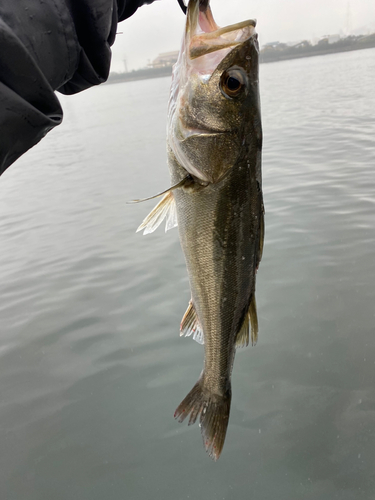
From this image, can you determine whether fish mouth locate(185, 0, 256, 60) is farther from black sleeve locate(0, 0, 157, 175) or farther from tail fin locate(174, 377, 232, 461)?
tail fin locate(174, 377, 232, 461)

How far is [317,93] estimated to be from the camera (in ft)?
86.9

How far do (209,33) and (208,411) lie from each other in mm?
1970

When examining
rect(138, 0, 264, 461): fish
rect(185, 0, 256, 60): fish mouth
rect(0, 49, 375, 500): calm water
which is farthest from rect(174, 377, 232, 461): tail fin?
rect(185, 0, 256, 60): fish mouth

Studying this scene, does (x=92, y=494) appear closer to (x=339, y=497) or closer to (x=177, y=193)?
(x=339, y=497)

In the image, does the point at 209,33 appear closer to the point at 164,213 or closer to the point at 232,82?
the point at 232,82

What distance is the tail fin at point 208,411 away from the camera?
2.34 m

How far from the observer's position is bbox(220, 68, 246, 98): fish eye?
1.78 meters

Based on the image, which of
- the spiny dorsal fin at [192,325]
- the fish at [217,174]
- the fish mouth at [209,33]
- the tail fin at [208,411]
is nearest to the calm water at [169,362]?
the tail fin at [208,411]


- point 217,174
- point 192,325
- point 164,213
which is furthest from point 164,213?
point 192,325

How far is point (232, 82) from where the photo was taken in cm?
181

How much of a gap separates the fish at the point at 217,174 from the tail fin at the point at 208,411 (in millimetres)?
37

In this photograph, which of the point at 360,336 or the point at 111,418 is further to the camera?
the point at 360,336

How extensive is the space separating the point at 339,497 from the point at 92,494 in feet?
5.83

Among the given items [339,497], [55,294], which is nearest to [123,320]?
[55,294]
